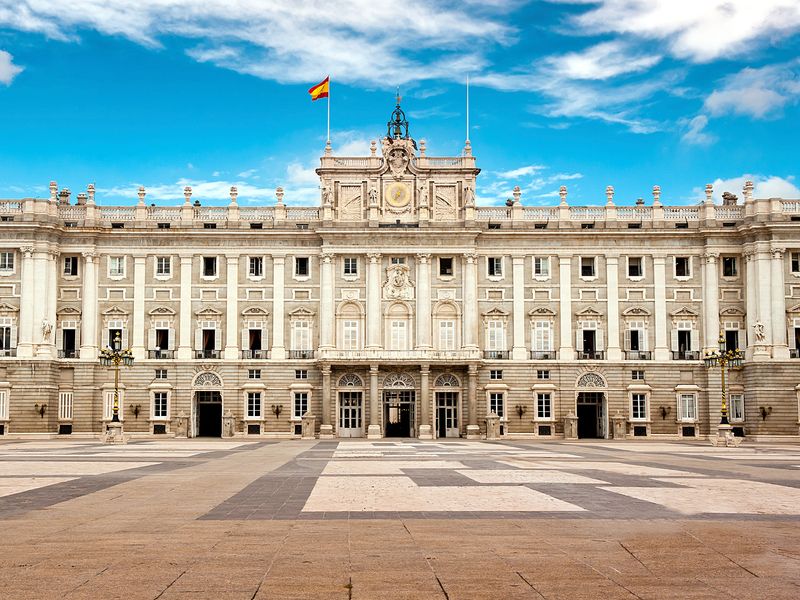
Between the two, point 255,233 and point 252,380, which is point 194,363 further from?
point 255,233

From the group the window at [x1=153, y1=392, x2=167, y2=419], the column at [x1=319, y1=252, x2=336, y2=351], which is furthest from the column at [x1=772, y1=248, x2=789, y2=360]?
the window at [x1=153, y1=392, x2=167, y2=419]

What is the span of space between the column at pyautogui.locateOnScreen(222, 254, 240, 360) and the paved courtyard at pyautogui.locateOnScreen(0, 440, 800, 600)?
138 feet

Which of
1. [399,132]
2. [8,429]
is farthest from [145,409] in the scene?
[399,132]

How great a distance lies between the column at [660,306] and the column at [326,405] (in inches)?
945

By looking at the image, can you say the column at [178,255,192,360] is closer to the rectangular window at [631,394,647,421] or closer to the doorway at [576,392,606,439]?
the doorway at [576,392,606,439]

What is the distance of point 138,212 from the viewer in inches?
2776

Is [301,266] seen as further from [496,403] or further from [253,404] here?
[496,403]

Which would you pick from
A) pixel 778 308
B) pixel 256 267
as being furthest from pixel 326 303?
pixel 778 308

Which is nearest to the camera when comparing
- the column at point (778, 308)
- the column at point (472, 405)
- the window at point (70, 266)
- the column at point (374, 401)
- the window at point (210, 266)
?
the column at point (778, 308)

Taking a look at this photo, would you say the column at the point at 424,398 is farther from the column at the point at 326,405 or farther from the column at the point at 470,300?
the column at the point at 326,405

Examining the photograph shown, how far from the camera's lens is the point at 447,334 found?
69938mm

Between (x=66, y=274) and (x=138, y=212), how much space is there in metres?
6.94

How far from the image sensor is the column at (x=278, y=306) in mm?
69688

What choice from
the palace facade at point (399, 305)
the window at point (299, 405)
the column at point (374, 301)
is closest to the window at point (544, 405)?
the palace facade at point (399, 305)
